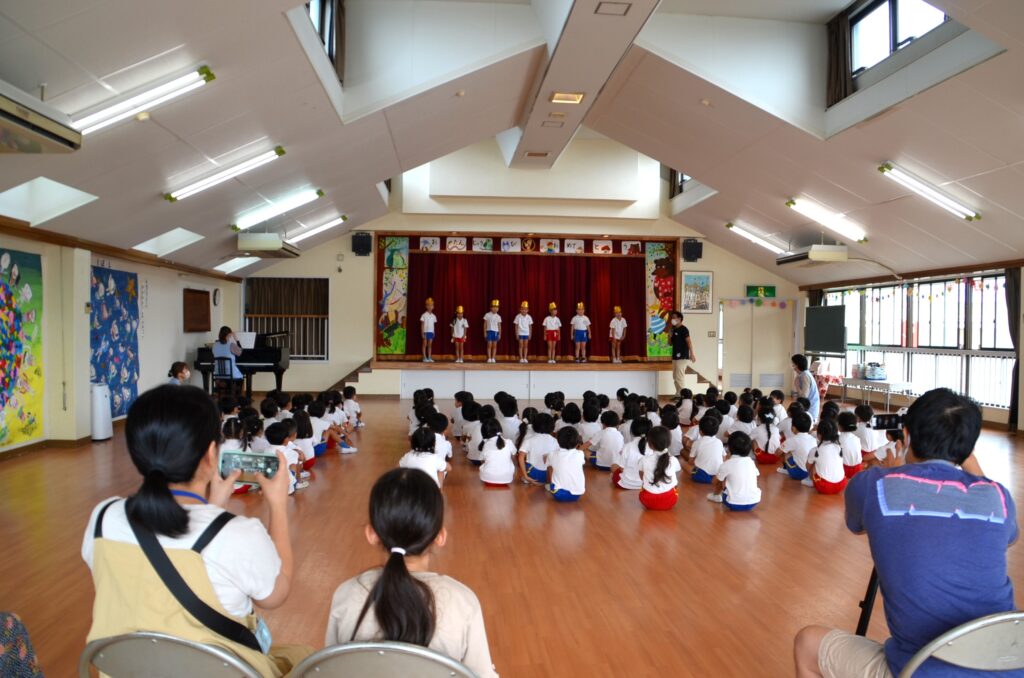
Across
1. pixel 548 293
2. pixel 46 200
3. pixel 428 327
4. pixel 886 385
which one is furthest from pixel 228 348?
pixel 886 385

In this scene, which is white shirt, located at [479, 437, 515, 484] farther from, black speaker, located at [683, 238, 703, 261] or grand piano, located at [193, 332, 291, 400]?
black speaker, located at [683, 238, 703, 261]

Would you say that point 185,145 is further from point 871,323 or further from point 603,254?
point 871,323

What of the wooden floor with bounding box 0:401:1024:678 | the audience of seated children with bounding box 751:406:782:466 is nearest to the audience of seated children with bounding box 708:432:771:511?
the wooden floor with bounding box 0:401:1024:678

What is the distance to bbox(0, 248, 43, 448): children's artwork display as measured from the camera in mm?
6430

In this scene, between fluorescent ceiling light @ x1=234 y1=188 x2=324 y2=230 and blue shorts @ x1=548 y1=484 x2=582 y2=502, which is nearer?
blue shorts @ x1=548 y1=484 x2=582 y2=502

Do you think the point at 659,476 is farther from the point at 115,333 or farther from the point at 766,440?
the point at 115,333

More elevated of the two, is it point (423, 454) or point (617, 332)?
point (617, 332)

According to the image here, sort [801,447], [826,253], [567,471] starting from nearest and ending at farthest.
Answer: [567,471]
[801,447]
[826,253]

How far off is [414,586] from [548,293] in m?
12.9

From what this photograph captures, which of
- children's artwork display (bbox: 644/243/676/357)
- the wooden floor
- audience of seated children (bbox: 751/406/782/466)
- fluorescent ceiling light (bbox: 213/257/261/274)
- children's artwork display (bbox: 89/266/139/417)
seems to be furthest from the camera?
children's artwork display (bbox: 644/243/676/357)

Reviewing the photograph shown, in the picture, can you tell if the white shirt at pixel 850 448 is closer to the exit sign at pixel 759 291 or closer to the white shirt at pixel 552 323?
the white shirt at pixel 552 323

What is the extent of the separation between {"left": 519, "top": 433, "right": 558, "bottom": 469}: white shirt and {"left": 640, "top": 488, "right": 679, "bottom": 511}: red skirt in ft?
3.27

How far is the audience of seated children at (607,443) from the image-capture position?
6.33 metres

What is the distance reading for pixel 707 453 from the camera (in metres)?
5.91
